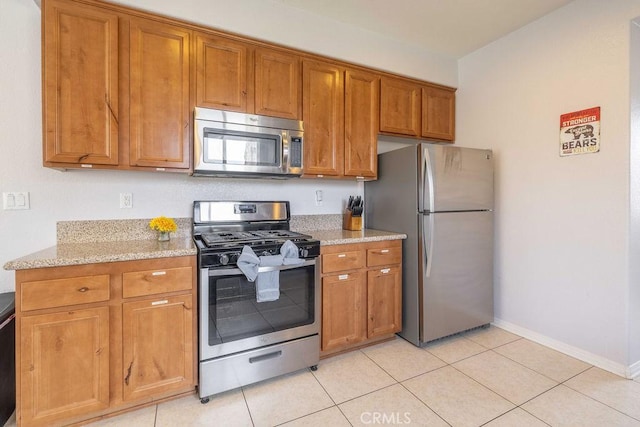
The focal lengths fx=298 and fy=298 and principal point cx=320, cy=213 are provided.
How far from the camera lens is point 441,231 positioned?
2.48 metres

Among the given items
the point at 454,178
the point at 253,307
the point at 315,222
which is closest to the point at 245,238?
the point at 253,307

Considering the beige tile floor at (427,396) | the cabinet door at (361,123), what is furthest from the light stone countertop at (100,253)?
the cabinet door at (361,123)

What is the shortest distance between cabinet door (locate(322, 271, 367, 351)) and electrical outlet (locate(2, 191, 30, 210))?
2.06 meters

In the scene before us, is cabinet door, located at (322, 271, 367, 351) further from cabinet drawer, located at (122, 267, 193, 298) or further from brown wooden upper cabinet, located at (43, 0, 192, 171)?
brown wooden upper cabinet, located at (43, 0, 192, 171)

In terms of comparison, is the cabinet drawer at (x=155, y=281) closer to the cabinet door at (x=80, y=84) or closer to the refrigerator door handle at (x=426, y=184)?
the cabinet door at (x=80, y=84)

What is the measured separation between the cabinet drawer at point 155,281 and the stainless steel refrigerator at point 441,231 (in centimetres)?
175

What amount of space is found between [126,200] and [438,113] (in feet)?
9.83

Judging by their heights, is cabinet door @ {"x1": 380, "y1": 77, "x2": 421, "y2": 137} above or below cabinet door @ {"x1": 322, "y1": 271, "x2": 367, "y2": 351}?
above

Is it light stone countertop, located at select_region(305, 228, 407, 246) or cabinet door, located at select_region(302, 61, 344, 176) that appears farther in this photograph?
cabinet door, located at select_region(302, 61, 344, 176)

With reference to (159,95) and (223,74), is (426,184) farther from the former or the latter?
(159,95)

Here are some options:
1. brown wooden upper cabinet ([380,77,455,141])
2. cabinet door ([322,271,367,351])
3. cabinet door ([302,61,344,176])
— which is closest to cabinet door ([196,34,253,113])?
cabinet door ([302,61,344,176])

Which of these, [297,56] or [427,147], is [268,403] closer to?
[427,147]

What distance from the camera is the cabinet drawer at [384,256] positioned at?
2.43 meters

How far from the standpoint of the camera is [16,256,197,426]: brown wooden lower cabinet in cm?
149
